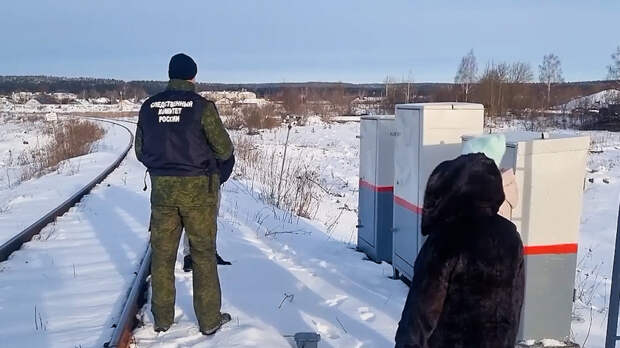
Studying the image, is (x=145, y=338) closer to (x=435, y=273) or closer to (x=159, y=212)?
(x=159, y=212)

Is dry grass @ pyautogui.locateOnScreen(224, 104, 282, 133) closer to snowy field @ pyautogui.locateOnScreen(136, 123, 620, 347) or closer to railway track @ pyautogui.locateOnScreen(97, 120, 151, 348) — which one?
snowy field @ pyautogui.locateOnScreen(136, 123, 620, 347)

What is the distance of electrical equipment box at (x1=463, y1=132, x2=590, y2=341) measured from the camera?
14.3 feet

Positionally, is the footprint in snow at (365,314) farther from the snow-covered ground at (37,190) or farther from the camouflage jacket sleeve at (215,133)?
the snow-covered ground at (37,190)

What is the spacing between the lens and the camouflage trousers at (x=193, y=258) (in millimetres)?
4543

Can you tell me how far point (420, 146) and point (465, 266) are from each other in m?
3.07

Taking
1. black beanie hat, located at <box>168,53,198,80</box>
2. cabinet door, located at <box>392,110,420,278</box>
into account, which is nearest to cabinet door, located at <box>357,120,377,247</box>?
cabinet door, located at <box>392,110,420,278</box>

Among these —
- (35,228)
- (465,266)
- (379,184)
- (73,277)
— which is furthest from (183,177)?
(35,228)

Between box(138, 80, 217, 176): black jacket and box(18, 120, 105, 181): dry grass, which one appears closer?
box(138, 80, 217, 176): black jacket

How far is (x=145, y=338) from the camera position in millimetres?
4641

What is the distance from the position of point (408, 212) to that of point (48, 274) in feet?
13.0

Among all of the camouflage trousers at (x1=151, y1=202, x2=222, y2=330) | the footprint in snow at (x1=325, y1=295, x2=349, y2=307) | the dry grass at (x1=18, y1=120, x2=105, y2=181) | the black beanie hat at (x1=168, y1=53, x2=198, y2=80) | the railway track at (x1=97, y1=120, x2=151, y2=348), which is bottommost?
the dry grass at (x1=18, y1=120, x2=105, y2=181)

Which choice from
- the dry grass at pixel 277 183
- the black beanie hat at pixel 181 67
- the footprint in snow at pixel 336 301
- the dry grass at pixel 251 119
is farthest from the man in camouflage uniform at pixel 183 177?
the dry grass at pixel 251 119

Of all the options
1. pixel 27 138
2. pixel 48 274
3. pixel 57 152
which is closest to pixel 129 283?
pixel 48 274

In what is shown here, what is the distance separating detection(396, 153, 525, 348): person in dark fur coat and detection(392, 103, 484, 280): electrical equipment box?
2698 millimetres
